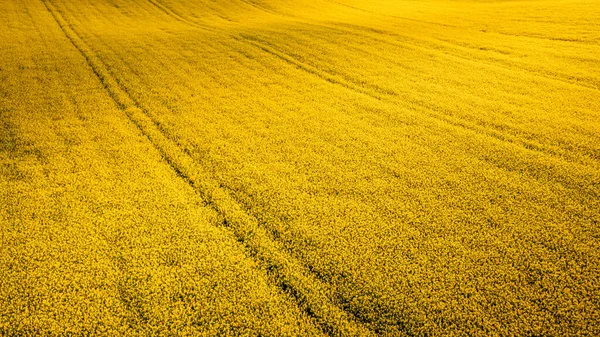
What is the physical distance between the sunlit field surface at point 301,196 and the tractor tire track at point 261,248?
0.02 meters

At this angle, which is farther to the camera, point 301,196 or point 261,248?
point 301,196

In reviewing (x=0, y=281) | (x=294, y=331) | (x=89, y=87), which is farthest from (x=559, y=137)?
(x=89, y=87)

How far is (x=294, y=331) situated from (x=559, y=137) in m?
4.92

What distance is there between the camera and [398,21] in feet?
45.9

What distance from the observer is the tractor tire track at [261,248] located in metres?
2.76

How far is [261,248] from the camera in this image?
3.41 metres

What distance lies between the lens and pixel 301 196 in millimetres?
4105

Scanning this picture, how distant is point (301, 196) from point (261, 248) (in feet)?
2.93

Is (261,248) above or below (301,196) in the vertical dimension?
below

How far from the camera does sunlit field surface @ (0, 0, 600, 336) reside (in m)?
2.83

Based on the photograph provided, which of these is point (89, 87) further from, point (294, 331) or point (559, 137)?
point (559, 137)

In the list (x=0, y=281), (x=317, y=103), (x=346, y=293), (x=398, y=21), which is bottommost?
(x=0, y=281)

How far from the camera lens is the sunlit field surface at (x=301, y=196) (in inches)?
111

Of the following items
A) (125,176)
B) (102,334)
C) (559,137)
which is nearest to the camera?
(102,334)
